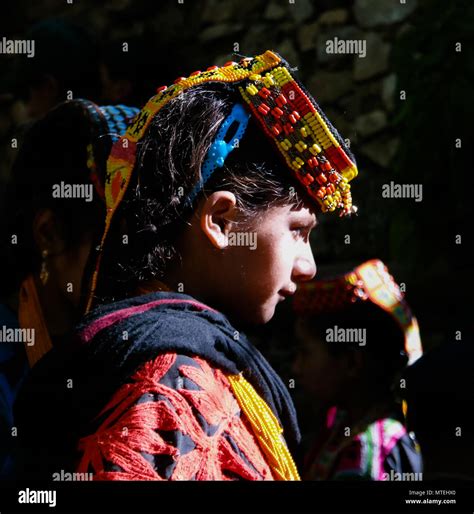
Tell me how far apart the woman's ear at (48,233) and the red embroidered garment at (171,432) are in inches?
40.3

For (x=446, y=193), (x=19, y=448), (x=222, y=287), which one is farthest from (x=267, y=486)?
(x=446, y=193)

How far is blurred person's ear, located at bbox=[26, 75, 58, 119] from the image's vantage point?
12.4 feet

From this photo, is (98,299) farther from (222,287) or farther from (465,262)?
(465,262)

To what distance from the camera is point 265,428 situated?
195cm

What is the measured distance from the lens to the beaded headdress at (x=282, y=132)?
2.07 metres

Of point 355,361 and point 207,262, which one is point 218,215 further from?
point 355,361

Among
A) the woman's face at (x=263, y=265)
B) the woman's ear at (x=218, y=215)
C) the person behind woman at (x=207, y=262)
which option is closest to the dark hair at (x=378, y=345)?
the person behind woman at (x=207, y=262)

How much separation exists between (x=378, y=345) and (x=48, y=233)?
1.82 metres

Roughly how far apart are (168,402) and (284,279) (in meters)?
0.47

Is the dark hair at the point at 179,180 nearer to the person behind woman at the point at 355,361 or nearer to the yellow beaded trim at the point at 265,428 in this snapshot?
the yellow beaded trim at the point at 265,428

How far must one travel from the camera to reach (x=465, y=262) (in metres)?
4.86

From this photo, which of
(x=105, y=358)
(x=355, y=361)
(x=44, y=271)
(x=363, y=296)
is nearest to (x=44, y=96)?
(x=44, y=271)

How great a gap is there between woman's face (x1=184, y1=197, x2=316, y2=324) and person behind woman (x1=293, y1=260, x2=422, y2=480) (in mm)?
1762

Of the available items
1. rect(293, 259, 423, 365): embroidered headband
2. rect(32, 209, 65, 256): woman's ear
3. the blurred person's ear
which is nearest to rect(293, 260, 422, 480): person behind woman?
rect(293, 259, 423, 365): embroidered headband
